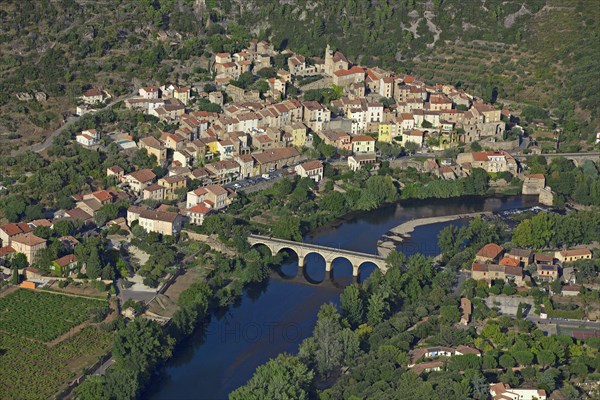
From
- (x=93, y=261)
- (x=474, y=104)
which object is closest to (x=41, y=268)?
(x=93, y=261)

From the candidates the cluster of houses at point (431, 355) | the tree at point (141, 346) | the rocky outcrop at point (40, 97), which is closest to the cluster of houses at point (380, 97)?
the rocky outcrop at point (40, 97)

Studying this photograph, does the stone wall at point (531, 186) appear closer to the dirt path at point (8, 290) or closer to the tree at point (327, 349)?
the tree at point (327, 349)

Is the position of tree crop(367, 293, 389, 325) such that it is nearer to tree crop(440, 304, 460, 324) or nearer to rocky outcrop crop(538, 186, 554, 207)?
tree crop(440, 304, 460, 324)

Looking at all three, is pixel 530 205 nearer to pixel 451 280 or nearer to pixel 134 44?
pixel 451 280

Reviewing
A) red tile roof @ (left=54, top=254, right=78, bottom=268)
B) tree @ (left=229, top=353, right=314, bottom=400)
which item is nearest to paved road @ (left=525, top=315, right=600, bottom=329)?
tree @ (left=229, top=353, right=314, bottom=400)

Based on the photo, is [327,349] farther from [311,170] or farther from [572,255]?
[311,170]

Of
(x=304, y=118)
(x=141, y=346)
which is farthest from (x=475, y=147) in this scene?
(x=141, y=346)
